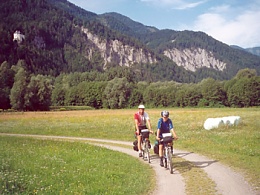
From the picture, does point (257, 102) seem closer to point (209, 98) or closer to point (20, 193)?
point (209, 98)

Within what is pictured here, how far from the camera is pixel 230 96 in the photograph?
11219cm

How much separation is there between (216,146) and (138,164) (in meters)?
7.89

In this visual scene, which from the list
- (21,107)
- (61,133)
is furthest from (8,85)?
(61,133)

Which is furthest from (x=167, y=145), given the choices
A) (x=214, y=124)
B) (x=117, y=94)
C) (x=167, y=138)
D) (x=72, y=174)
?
(x=117, y=94)

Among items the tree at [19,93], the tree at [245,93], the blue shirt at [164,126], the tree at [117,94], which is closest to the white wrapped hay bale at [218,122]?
the blue shirt at [164,126]

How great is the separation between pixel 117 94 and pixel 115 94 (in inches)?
33.2

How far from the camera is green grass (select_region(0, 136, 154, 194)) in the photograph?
33.6 feet

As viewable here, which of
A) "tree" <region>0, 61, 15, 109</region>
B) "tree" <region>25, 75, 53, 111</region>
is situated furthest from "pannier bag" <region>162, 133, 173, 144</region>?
"tree" <region>0, 61, 15, 109</region>

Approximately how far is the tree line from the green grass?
71537 millimetres

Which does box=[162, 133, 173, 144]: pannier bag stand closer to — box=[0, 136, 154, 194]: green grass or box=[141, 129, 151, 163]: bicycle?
box=[0, 136, 154, 194]: green grass

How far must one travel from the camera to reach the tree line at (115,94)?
280 feet

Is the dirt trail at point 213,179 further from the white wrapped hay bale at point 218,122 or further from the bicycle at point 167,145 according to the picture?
the white wrapped hay bale at point 218,122

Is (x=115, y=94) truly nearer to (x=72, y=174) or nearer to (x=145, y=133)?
(x=145, y=133)

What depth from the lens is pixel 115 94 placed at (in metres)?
115
